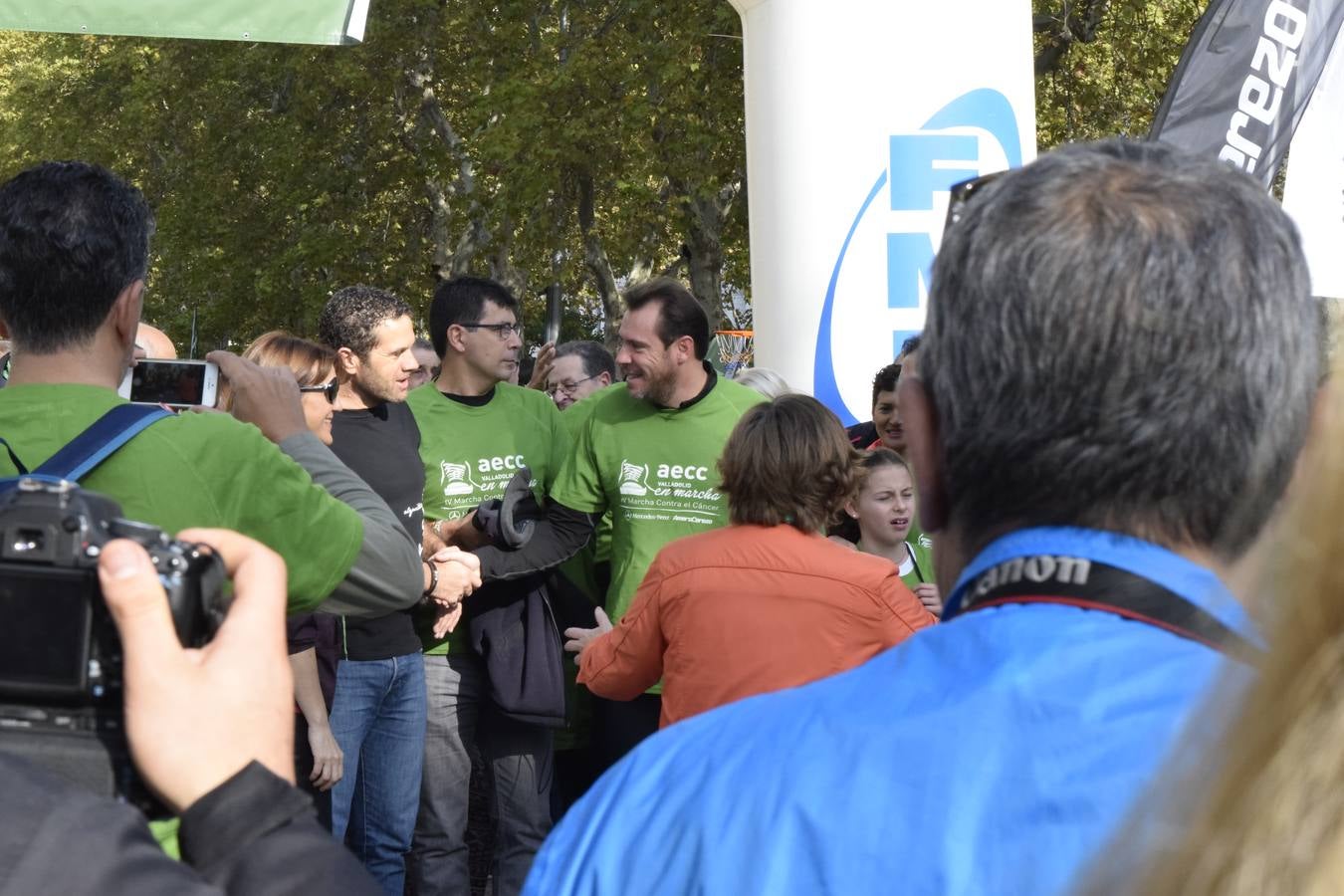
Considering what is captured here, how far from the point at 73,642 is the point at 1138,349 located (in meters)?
0.87

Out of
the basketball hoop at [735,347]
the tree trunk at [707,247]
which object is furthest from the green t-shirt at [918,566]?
the basketball hoop at [735,347]

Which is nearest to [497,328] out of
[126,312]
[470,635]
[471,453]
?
[471,453]

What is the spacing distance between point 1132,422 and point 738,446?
2730 millimetres

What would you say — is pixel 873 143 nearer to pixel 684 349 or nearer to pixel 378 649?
pixel 684 349

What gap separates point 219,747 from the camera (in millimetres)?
1277

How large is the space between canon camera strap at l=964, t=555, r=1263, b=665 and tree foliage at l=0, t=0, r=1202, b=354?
1652 cm

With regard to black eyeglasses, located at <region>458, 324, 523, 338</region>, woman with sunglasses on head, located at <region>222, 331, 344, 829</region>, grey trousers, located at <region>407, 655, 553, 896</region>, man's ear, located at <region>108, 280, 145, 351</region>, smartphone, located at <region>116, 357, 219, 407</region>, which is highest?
man's ear, located at <region>108, 280, 145, 351</region>

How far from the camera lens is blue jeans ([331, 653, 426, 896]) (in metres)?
5.16

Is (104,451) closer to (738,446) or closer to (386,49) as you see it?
(738,446)

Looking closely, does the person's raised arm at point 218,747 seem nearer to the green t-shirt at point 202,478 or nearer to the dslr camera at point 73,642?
the dslr camera at point 73,642

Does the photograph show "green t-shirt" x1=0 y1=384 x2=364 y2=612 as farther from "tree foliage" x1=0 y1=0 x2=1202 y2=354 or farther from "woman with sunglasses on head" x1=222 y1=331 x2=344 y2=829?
"tree foliage" x1=0 y1=0 x2=1202 y2=354

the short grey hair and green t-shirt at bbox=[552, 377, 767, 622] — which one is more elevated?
the short grey hair

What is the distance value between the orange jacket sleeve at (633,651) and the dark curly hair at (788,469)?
0.95ft

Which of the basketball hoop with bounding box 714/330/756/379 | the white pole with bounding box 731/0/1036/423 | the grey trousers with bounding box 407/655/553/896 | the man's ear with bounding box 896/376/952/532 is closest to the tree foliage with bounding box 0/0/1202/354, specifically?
the basketball hoop with bounding box 714/330/756/379
